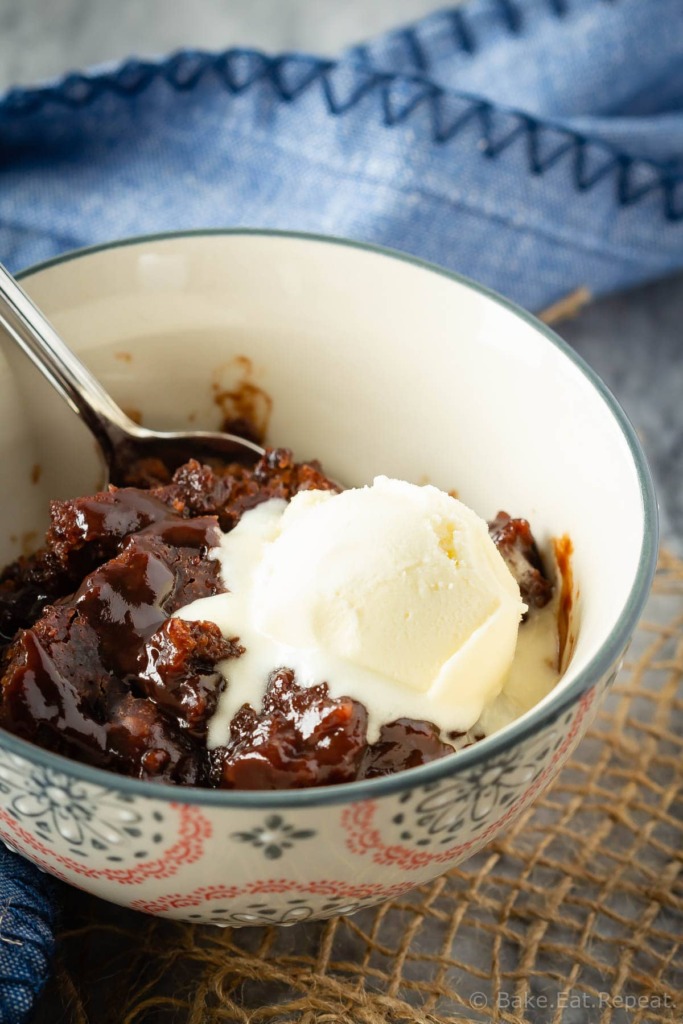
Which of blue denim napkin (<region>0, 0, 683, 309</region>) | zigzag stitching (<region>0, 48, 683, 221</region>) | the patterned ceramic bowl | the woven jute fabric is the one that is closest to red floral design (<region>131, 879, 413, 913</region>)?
the patterned ceramic bowl

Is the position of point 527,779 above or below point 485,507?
below

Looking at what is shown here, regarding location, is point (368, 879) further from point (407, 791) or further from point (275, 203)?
point (275, 203)

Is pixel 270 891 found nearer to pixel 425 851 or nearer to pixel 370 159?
pixel 425 851

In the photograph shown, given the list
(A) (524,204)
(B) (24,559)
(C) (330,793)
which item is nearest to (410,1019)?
(C) (330,793)

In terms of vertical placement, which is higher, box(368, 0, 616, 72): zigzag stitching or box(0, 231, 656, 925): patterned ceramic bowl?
box(368, 0, 616, 72): zigzag stitching

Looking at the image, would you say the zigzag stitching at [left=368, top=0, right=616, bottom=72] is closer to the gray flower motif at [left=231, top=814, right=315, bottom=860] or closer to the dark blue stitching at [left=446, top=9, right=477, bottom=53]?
the dark blue stitching at [left=446, top=9, right=477, bottom=53]

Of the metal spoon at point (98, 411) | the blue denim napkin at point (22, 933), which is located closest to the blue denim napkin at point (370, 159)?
the metal spoon at point (98, 411)

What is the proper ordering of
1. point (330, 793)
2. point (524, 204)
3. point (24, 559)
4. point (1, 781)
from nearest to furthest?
point (330, 793), point (1, 781), point (24, 559), point (524, 204)
